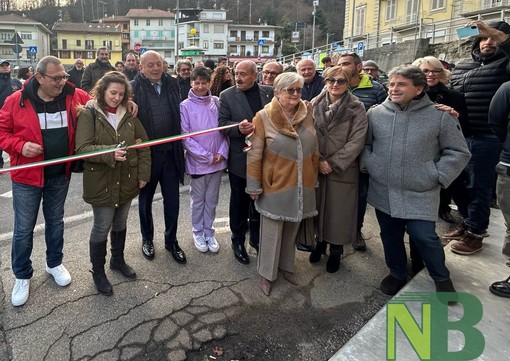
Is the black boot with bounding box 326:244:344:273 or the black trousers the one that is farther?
the black trousers

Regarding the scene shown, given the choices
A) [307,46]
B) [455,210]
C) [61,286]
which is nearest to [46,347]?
[61,286]

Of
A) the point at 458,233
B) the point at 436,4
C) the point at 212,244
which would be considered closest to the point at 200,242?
the point at 212,244

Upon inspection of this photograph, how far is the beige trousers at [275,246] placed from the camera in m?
3.38

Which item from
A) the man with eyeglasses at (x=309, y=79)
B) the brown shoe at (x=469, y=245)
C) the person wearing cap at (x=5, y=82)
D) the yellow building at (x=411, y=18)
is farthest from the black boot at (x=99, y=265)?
the yellow building at (x=411, y=18)

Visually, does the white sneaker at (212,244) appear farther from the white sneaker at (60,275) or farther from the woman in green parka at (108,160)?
the white sneaker at (60,275)

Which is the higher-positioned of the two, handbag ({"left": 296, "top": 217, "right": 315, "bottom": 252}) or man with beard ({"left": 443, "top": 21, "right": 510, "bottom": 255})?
man with beard ({"left": 443, "top": 21, "right": 510, "bottom": 255})

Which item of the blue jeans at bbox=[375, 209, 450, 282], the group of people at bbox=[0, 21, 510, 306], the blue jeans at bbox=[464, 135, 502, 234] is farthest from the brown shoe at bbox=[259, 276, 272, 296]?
the blue jeans at bbox=[464, 135, 502, 234]

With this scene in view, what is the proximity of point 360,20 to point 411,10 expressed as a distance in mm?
7994

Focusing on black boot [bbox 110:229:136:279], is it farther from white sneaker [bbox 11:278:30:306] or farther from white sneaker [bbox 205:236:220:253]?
white sneaker [bbox 205:236:220:253]

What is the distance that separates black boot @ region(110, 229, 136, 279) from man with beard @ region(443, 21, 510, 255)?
3497 millimetres

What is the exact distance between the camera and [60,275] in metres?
3.40

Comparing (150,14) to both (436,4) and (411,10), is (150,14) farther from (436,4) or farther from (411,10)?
(436,4)

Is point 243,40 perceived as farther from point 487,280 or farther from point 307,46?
point 487,280

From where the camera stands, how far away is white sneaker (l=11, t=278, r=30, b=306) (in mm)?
3053
